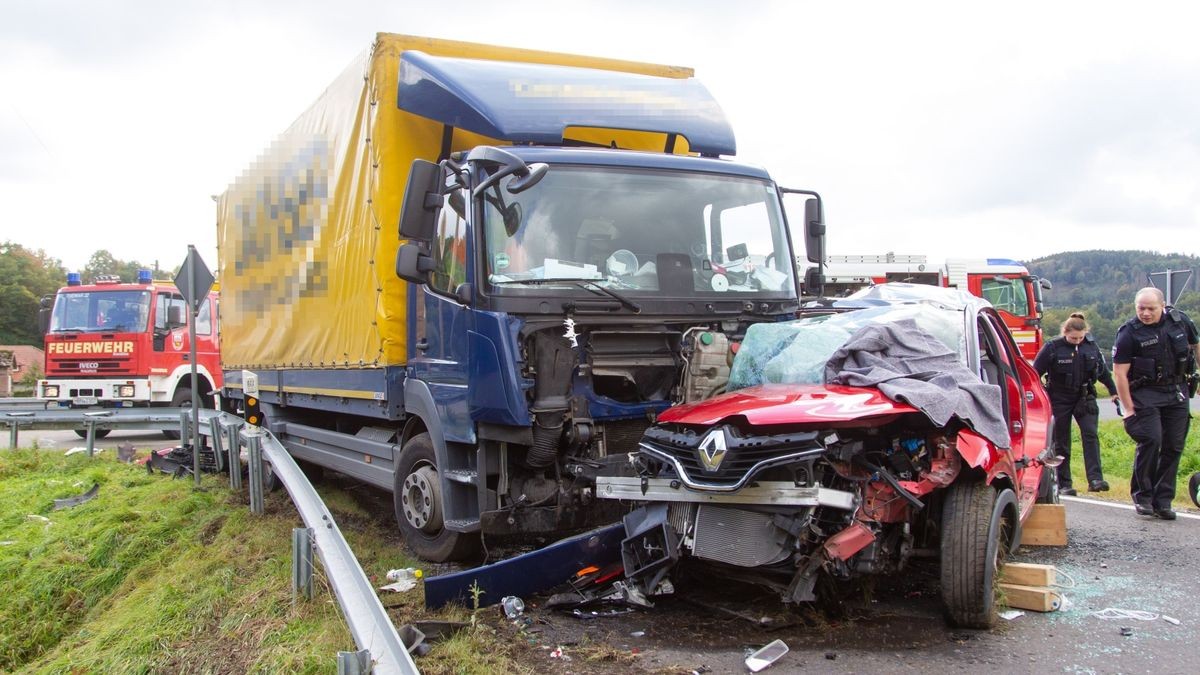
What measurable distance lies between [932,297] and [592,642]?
10.8ft

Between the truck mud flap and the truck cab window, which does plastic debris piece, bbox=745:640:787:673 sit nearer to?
the truck mud flap

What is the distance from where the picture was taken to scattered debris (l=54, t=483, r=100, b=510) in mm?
9266

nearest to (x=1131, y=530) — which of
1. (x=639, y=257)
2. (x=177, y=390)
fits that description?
(x=639, y=257)

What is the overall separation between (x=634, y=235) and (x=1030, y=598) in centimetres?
288

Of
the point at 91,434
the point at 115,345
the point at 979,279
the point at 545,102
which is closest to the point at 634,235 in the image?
the point at 545,102

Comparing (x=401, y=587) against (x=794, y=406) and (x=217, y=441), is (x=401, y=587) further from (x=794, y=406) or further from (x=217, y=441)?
(x=217, y=441)

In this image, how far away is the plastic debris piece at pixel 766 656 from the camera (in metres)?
3.84

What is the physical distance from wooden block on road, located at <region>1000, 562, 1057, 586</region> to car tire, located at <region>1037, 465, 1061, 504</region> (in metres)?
1.55

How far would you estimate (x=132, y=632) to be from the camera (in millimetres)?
5324

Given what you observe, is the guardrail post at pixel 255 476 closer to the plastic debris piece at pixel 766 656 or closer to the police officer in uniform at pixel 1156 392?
the plastic debris piece at pixel 766 656

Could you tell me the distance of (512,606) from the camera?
4.61 metres

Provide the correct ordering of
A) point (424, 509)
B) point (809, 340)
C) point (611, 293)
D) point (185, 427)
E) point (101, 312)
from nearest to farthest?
point (809, 340) → point (611, 293) → point (424, 509) → point (185, 427) → point (101, 312)

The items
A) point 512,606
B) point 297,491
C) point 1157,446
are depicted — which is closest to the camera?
point 512,606

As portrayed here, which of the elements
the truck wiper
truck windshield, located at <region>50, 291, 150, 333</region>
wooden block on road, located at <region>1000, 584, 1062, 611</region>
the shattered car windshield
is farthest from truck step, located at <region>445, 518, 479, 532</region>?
truck windshield, located at <region>50, 291, 150, 333</region>
